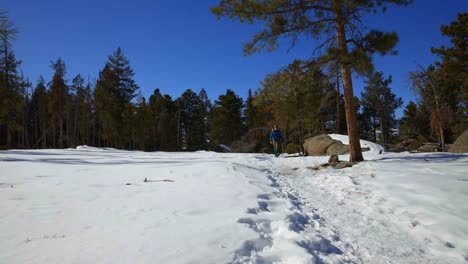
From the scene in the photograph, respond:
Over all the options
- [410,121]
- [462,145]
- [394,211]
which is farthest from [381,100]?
[394,211]

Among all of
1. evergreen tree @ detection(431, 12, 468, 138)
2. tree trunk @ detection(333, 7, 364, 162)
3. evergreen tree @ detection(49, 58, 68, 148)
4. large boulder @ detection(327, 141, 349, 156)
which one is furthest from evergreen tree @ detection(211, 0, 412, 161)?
evergreen tree @ detection(49, 58, 68, 148)

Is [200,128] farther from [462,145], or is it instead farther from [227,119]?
[462,145]

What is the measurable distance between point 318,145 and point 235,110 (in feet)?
85.3

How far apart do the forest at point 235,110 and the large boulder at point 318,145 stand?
2046mm

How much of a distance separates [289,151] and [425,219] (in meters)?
16.6

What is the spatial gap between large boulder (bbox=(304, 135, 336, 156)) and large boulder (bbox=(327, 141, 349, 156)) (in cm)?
37

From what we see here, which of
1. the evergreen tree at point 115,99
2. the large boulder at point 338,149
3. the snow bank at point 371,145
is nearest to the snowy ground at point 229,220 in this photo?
the snow bank at point 371,145

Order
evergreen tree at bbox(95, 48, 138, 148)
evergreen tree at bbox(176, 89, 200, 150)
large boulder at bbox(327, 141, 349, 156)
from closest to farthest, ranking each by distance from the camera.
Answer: large boulder at bbox(327, 141, 349, 156) → evergreen tree at bbox(95, 48, 138, 148) → evergreen tree at bbox(176, 89, 200, 150)

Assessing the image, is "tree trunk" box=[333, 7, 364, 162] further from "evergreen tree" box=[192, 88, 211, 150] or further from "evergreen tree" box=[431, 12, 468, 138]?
"evergreen tree" box=[192, 88, 211, 150]

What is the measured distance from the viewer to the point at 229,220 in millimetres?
3346

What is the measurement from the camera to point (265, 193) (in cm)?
503

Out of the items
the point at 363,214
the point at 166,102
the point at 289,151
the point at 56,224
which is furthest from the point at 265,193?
the point at 166,102

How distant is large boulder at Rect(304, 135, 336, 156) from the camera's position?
52.4 feet

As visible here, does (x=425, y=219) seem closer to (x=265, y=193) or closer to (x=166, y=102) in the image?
(x=265, y=193)
